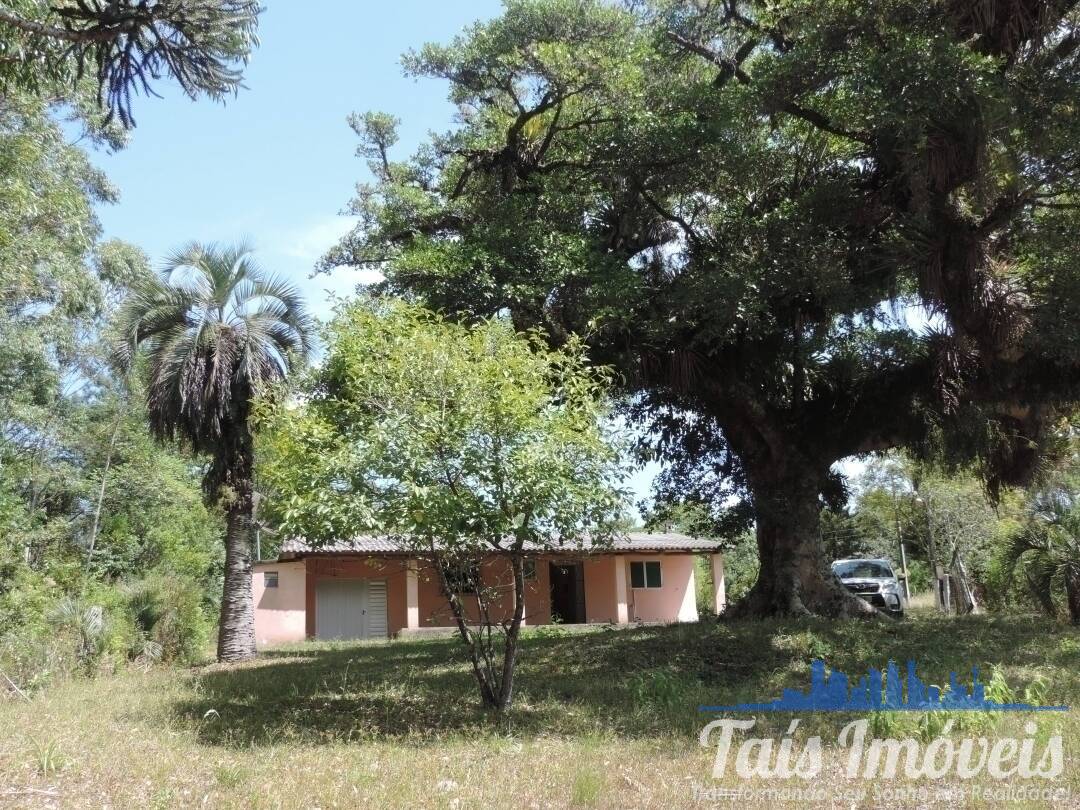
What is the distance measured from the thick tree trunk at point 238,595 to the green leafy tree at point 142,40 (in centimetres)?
1275

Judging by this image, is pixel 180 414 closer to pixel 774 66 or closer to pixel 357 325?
pixel 357 325

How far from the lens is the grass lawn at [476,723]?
620 cm

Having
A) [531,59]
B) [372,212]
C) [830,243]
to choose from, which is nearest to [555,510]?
[830,243]

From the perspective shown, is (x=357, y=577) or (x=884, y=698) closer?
(x=884, y=698)

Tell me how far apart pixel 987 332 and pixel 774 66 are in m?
4.65

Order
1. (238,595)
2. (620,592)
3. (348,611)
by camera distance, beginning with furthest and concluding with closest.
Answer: (620,592) < (348,611) < (238,595)

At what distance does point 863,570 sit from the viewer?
23.5 meters

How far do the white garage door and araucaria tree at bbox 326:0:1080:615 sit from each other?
47.3ft

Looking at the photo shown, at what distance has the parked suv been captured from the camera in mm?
21531

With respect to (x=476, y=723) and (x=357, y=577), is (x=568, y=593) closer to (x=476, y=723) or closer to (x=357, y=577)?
(x=357, y=577)

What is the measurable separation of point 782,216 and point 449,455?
23.0ft

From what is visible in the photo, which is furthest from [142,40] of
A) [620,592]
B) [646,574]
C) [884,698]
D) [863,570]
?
[646,574]

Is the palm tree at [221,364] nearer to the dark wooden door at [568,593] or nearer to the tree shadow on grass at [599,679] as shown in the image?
the tree shadow on grass at [599,679]

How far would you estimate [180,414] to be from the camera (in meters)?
17.0
